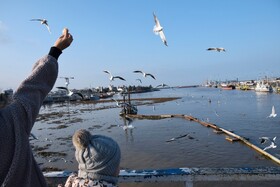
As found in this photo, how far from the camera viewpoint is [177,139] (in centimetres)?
1753

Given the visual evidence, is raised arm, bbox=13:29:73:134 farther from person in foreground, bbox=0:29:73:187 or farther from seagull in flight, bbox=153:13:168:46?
seagull in flight, bbox=153:13:168:46

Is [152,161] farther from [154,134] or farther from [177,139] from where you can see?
[154,134]

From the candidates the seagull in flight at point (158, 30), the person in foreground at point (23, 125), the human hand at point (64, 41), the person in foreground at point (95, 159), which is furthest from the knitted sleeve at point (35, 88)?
the seagull in flight at point (158, 30)

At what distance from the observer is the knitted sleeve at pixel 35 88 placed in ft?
4.70

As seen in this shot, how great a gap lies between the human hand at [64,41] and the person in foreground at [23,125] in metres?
0.12

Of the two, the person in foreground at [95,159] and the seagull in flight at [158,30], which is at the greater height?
the seagull in flight at [158,30]

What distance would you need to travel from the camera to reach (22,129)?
138cm

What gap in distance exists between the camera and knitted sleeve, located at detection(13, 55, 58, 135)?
143cm

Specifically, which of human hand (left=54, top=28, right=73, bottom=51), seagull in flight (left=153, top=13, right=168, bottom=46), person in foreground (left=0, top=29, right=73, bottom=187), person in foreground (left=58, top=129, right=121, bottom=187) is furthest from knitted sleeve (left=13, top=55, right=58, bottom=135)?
seagull in flight (left=153, top=13, right=168, bottom=46)

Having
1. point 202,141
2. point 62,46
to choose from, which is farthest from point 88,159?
point 202,141

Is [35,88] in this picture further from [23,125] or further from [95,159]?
[95,159]

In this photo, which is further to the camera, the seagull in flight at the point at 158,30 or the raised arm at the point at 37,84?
the seagull in flight at the point at 158,30

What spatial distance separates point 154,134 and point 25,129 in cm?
1876

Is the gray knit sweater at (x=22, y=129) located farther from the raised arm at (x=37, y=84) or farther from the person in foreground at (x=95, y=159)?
the person in foreground at (x=95, y=159)
